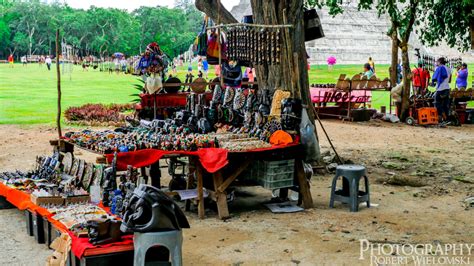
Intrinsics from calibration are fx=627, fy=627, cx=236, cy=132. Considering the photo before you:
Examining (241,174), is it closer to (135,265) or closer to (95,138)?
(95,138)

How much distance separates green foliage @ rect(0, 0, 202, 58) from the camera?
209ft

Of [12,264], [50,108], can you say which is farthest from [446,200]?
[50,108]

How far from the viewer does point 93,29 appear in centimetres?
6838

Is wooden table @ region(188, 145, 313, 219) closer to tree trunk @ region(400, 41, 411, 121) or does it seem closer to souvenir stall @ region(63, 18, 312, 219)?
souvenir stall @ region(63, 18, 312, 219)

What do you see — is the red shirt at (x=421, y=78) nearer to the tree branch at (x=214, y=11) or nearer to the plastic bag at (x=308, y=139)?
→ the tree branch at (x=214, y=11)

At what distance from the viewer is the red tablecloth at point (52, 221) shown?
5289mm

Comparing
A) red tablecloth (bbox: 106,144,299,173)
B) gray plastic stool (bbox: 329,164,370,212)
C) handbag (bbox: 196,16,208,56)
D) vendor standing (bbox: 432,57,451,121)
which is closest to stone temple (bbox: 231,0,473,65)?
vendor standing (bbox: 432,57,451,121)

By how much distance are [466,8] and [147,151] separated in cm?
945

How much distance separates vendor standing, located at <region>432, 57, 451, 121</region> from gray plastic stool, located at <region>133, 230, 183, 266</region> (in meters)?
13.8

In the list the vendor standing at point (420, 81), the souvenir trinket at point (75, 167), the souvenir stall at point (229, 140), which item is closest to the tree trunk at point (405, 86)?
the vendor standing at point (420, 81)

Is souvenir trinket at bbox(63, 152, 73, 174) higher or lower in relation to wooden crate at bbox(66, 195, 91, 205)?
higher

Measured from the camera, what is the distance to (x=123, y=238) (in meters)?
5.58

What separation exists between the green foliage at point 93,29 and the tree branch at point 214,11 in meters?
49.9

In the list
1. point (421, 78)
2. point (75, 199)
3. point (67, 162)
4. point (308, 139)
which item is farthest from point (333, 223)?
point (421, 78)
